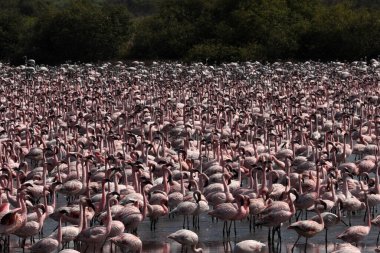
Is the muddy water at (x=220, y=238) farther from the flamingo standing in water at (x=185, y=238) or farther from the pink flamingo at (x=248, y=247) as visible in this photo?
the pink flamingo at (x=248, y=247)

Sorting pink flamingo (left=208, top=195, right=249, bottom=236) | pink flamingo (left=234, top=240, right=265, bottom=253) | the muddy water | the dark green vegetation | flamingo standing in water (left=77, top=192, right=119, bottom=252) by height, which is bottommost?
the muddy water

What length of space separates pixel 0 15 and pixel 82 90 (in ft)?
87.5

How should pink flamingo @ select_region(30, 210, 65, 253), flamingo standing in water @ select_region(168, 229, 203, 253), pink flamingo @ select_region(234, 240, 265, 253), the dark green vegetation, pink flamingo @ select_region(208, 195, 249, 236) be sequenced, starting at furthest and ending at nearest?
the dark green vegetation < pink flamingo @ select_region(208, 195, 249, 236) < flamingo standing in water @ select_region(168, 229, 203, 253) < pink flamingo @ select_region(30, 210, 65, 253) < pink flamingo @ select_region(234, 240, 265, 253)

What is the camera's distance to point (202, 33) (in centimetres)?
6556

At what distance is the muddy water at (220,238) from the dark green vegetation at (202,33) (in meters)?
42.0

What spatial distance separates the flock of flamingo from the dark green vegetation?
1210 cm

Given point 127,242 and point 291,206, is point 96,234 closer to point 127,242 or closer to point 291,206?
point 127,242

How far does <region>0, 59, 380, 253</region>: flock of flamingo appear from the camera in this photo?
56.9 feet

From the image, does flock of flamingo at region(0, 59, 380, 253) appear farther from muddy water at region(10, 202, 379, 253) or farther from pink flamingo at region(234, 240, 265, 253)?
muddy water at region(10, 202, 379, 253)

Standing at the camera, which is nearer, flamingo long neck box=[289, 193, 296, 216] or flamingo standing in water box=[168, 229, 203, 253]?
flamingo standing in water box=[168, 229, 203, 253]

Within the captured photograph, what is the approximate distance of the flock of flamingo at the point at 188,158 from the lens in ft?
56.9

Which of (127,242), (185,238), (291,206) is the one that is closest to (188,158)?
(291,206)

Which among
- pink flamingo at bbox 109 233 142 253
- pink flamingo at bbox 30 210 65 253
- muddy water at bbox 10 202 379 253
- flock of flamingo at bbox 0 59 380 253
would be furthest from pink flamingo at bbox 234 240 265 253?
pink flamingo at bbox 30 210 65 253

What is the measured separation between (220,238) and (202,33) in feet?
157
